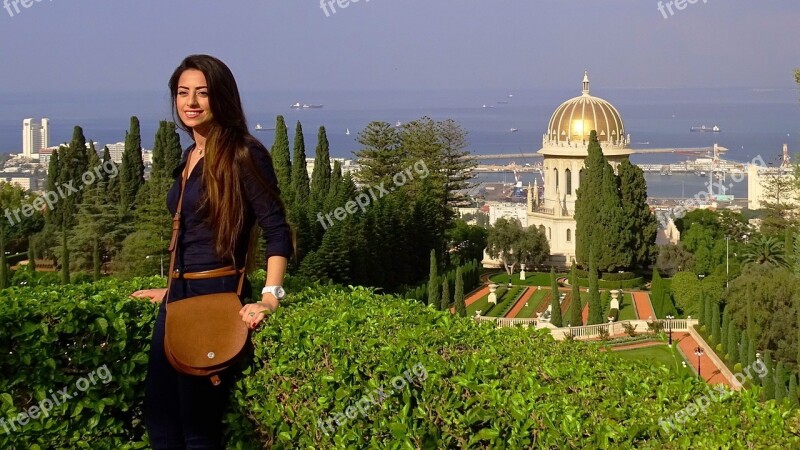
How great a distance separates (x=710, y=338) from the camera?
25.7 metres

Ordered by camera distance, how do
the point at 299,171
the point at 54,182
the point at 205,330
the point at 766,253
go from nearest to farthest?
the point at 205,330
the point at 766,253
the point at 299,171
the point at 54,182

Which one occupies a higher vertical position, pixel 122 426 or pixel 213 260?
pixel 213 260

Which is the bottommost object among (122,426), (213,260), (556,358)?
(122,426)

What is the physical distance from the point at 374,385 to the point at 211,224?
0.95 m

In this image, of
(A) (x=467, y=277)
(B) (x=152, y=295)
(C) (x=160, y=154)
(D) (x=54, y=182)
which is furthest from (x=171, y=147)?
(B) (x=152, y=295)

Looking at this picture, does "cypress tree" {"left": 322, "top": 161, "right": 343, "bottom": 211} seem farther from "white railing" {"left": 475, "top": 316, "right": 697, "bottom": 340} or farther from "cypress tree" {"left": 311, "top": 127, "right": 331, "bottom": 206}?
→ "white railing" {"left": 475, "top": 316, "right": 697, "bottom": 340}

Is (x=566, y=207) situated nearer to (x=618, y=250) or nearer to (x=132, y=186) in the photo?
(x=618, y=250)

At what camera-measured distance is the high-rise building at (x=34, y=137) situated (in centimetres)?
11991

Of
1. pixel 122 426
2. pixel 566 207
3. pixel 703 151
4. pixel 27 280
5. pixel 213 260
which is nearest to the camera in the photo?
pixel 213 260

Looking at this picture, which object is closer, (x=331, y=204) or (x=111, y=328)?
(x=111, y=328)

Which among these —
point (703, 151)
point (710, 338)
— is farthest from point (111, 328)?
point (703, 151)

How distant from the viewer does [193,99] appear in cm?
407

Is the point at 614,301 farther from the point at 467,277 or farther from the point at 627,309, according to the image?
the point at 467,277

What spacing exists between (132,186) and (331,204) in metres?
9.34
